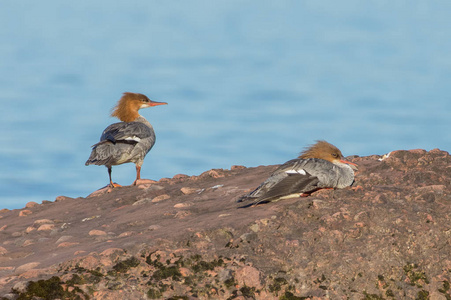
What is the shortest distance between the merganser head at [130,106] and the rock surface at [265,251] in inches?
286

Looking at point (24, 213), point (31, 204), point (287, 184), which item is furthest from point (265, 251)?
point (31, 204)

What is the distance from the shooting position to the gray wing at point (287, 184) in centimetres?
852

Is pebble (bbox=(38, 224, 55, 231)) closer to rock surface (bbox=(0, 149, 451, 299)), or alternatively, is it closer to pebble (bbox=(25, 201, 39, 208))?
rock surface (bbox=(0, 149, 451, 299))

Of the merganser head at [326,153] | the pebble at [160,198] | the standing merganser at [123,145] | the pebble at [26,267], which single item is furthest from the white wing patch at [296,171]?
the standing merganser at [123,145]

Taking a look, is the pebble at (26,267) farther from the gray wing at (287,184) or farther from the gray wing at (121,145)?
the gray wing at (121,145)

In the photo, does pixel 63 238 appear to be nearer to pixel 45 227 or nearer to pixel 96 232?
pixel 96 232

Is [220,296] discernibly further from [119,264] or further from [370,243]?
[370,243]

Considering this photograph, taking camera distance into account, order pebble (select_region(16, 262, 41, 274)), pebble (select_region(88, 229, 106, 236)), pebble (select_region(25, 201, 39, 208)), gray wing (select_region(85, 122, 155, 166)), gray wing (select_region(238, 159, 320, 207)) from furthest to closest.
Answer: gray wing (select_region(85, 122, 155, 166)) → pebble (select_region(25, 201, 39, 208)) → pebble (select_region(88, 229, 106, 236)) → gray wing (select_region(238, 159, 320, 207)) → pebble (select_region(16, 262, 41, 274))

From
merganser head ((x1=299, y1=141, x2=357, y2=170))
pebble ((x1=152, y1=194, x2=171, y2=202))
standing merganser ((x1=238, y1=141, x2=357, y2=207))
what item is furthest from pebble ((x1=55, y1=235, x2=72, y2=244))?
merganser head ((x1=299, y1=141, x2=357, y2=170))

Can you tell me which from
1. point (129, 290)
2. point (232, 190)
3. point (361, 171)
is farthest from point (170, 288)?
point (361, 171)

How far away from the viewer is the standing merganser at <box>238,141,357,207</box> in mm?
8555

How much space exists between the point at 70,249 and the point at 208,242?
193cm

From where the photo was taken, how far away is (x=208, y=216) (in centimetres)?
844

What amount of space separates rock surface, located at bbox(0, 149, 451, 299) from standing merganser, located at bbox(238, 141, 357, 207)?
0.16 meters
